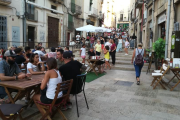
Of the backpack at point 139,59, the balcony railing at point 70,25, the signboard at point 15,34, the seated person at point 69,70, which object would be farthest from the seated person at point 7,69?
the balcony railing at point 70,25

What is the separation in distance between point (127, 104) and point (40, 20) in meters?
15.0

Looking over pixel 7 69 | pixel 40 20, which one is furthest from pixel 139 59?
pixel 40 20

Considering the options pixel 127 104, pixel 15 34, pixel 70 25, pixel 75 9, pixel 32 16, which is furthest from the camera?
pixel 75 9

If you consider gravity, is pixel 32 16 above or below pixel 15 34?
above

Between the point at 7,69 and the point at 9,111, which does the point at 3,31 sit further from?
the point at 9,111

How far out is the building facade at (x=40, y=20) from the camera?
45.4 feet

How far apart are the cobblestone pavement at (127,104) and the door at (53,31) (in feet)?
45.5

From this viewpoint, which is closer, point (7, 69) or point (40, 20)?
point (7, 69)

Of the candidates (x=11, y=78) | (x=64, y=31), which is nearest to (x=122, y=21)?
(x=64, y=31)

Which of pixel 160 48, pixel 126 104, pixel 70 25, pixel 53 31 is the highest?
pixel 70 25

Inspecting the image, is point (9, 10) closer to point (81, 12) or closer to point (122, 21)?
point (81, 12)

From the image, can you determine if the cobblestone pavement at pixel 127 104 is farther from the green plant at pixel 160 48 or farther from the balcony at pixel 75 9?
the balcony at pixel 75 9

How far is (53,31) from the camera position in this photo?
19328 millimetres

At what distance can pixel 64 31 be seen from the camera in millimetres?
20828
